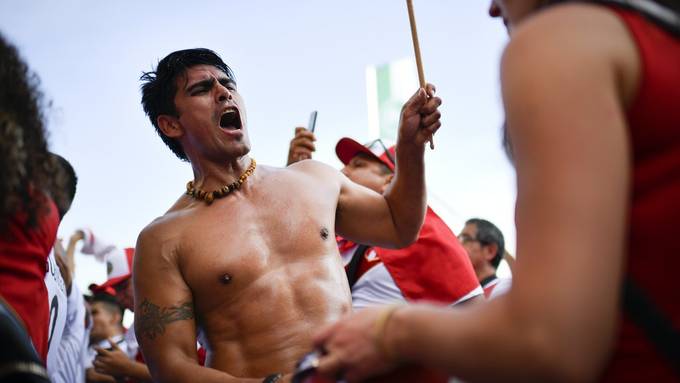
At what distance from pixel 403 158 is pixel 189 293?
1.04 metres

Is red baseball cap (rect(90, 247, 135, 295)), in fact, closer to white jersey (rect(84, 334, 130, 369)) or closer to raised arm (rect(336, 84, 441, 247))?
white jersey (rect(84, 334, 130, 369))

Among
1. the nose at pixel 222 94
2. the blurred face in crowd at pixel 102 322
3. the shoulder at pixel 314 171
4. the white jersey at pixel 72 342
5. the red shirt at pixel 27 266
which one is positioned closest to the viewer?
the red shirt at pixel 27 266

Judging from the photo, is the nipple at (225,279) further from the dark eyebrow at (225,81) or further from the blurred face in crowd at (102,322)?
the blurred face in crowd at (102,322)

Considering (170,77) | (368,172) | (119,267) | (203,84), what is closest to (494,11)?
(203,84)

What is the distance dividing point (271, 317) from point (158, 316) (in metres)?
0.46

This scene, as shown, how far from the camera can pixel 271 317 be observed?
2.88 meters

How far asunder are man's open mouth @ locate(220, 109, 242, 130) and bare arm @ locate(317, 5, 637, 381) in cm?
252

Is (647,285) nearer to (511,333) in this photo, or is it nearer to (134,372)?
(511,333)

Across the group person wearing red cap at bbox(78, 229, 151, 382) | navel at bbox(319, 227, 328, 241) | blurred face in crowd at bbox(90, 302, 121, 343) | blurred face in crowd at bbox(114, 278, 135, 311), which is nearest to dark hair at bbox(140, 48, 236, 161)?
navel at bbox(319, 227, 328, 241)

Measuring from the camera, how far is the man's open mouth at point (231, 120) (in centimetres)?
353

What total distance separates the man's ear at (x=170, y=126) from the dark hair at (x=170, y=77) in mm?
23

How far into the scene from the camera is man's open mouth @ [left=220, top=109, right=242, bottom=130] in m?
3.53

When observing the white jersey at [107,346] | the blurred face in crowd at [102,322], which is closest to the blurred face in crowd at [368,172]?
the white jersey at [107,346]

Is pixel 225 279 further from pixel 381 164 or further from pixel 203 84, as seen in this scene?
pixel 381 164
